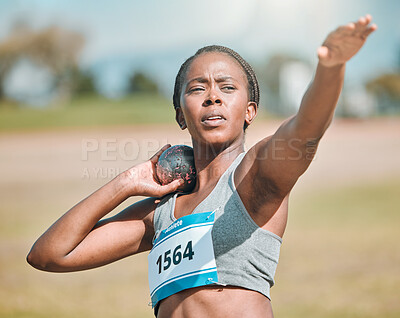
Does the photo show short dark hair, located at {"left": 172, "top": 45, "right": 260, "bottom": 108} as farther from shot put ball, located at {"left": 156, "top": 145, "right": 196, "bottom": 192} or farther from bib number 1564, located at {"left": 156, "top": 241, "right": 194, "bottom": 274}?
bib number 1564, located at {"left": 156, "top": 241, "right": 194, "bottom": 274}

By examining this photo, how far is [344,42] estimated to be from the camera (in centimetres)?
163

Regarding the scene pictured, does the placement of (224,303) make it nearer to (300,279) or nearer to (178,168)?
(178,168)

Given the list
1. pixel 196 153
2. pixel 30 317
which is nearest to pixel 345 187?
pixel 30 317

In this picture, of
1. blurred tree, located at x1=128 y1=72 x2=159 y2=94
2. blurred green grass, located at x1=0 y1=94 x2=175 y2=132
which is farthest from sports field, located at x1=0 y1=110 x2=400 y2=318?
blurred tree, located at x1=128 y1=72 x2=159 y2=94

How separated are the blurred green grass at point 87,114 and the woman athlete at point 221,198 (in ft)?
111

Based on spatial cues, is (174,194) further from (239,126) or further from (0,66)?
(0,66)

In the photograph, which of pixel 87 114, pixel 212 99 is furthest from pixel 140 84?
pixel 212 99

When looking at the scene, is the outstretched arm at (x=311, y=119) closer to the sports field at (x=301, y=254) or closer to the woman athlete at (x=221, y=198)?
the woman athlete at (x=221, y=198)

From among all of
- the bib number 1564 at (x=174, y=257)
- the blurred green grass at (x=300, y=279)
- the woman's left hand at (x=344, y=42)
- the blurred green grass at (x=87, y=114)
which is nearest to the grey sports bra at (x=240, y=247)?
the bib number 1564 at (x=174, y=257)

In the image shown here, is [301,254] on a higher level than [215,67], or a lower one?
higher

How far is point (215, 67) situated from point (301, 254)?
5.88 m

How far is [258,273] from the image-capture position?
80.0 inches

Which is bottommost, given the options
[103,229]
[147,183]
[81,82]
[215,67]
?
[103,229]

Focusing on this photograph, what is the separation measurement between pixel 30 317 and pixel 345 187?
997 centimetres
